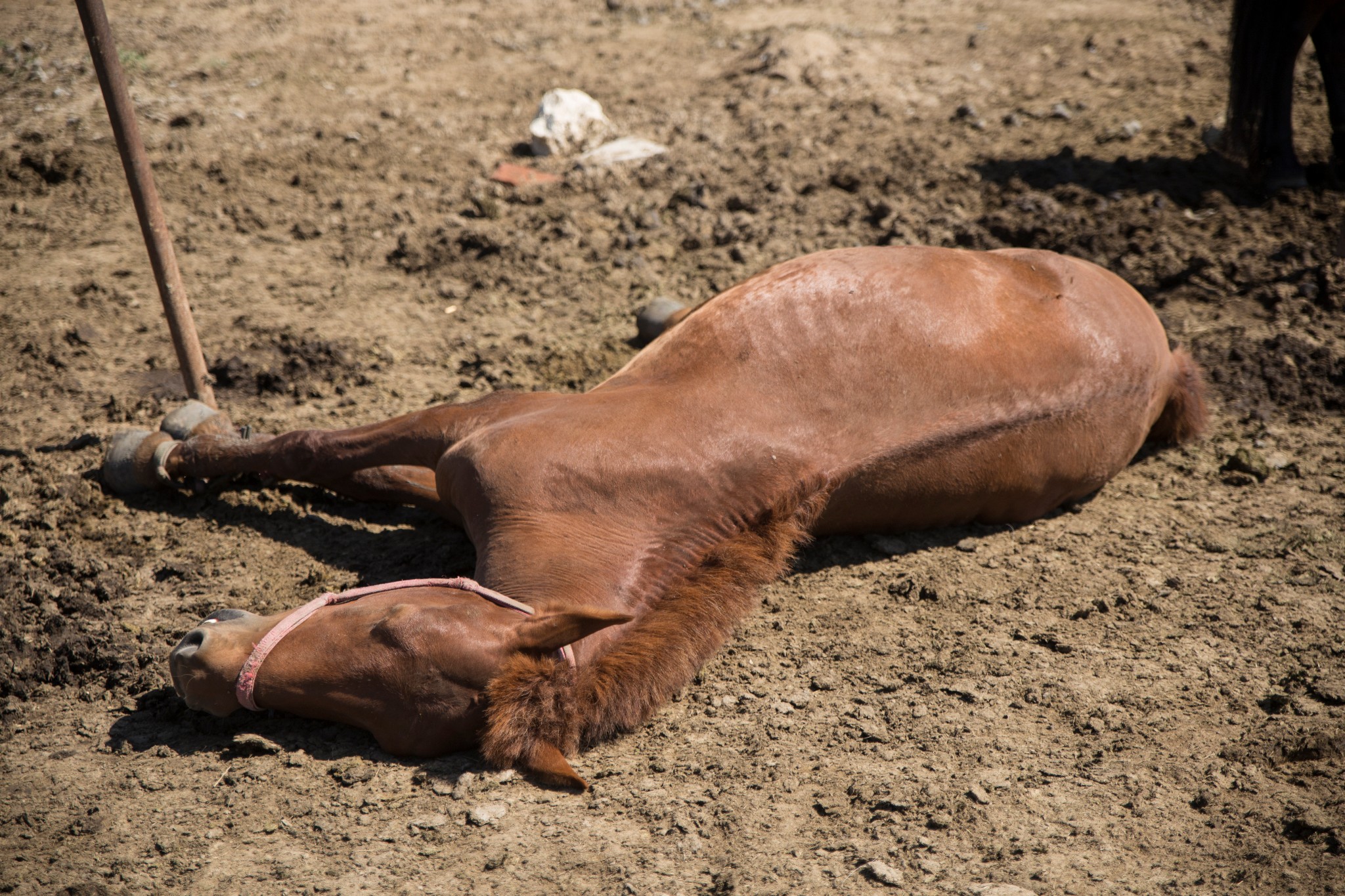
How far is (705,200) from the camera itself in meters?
5.37

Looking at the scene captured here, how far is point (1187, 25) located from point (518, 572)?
7.72 meters

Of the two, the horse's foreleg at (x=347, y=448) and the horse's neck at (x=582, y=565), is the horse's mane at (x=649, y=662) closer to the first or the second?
the horse's neck at (x=582, y=565)

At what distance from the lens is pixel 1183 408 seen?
12.1 feet

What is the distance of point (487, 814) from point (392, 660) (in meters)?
0.44

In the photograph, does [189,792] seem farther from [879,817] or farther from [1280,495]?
[1280,495]

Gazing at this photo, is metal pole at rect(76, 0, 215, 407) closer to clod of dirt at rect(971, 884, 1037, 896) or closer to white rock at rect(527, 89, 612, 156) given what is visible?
white rock at rect(527, 89, 612, 156)

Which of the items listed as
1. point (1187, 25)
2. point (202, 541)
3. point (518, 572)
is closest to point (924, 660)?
point (518, 572)

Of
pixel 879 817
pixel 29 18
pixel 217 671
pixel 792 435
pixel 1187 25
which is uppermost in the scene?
pixel 29 18

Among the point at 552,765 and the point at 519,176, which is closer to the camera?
the point at 552,765

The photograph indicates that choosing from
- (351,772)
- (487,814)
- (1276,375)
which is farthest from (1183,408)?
(351,772)

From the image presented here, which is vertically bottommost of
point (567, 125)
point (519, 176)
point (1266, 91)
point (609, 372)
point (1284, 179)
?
point (609, 372)

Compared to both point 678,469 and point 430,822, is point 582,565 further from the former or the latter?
point 430,822

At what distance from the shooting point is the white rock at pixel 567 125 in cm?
598

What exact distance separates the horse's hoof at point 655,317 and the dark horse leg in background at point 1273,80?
3414mm
